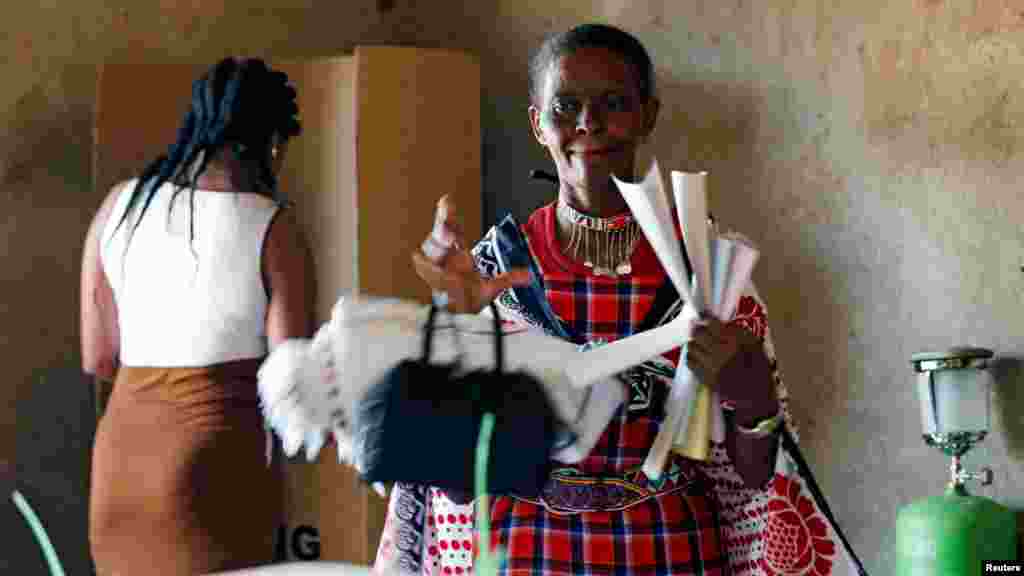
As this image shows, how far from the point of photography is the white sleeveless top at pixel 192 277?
2.39m

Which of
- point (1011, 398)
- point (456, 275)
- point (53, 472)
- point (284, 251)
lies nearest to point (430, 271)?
point (456, 275)

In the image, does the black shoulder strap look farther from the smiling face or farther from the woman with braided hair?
the woman with braided hair

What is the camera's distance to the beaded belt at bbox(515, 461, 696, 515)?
63.6 inches

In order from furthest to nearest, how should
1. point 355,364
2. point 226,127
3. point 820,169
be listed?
point 820,169 → point 226,127 → point 355,364

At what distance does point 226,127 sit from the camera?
266 cm

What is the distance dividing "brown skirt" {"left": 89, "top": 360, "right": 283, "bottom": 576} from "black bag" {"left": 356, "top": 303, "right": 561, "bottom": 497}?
1.32 m

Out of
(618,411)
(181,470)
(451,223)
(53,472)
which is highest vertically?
(451,223)

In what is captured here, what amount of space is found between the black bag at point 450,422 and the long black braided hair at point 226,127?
1.36 metres

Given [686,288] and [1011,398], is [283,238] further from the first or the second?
[1011,398]

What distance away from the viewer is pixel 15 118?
11.7 ft

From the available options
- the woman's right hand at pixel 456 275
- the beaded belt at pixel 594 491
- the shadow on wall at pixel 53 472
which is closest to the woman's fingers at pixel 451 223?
the woman's right hand at pixel 456 275

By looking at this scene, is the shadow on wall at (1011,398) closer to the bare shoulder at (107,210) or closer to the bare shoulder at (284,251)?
the bare shoulder at (284,251)

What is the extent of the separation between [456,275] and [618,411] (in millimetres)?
332

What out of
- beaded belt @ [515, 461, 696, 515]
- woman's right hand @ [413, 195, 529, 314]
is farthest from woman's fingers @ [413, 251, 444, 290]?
beaded belt @ [515, 461, 696, 515]
